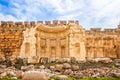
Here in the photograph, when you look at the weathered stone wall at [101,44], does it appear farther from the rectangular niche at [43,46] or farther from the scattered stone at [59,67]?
the scattered stone at [59,67]

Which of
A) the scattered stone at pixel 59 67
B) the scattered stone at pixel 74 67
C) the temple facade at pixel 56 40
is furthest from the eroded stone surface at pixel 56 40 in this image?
the scattered stone at pixel 59 67

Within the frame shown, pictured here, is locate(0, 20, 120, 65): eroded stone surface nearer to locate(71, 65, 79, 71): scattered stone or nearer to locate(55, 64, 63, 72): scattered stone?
locate(71, 65, 79, 71): scattered stone

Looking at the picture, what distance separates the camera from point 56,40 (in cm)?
3488

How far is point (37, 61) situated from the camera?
17.4 m

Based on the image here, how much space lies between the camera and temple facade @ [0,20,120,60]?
32.3 meters

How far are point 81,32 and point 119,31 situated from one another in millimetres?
6445

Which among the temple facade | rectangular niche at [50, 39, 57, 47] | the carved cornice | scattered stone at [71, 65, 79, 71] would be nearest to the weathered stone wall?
the temple facade

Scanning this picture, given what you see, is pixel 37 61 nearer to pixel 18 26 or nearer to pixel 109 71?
pixel 109 71

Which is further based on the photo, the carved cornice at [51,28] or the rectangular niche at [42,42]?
the rectangular niche at [42,42]

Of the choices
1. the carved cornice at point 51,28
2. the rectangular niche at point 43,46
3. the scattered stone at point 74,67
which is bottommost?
the scattered stone at point 74,67

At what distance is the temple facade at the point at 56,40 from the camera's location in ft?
106

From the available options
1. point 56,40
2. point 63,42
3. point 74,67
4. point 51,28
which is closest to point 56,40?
point 56,40

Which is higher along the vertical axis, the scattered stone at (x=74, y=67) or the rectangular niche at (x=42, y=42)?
the rectangular niche at (x=42, y=42)

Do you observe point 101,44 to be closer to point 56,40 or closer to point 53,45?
point 56,40
